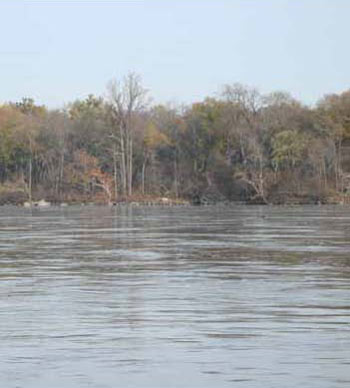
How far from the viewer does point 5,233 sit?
4069 centimetres

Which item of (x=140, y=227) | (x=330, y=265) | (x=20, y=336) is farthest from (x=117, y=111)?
(x=20, y=336)

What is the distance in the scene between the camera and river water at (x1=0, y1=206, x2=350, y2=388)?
10.2m

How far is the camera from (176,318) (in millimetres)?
14125

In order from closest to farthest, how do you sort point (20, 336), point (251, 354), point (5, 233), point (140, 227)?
point (251, 354) → point (20, 336) → point (5, 233) → point (140, 227)

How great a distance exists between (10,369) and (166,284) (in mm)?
8939

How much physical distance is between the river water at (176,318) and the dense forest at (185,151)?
80.1 metres

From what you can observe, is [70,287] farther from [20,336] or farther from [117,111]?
[117,111]

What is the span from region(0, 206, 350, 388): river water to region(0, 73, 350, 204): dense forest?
80.1 metres

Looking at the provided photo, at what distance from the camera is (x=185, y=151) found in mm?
123500

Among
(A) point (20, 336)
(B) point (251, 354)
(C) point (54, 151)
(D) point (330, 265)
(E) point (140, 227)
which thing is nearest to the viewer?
(B) point (251, 354)

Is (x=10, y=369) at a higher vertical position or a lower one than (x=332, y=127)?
lower

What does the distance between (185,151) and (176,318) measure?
109577mm

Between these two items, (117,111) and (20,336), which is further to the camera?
(117,111)

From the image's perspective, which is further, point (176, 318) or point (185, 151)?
point (185, 151)
